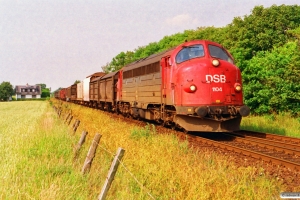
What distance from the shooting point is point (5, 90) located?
13000 centimetres

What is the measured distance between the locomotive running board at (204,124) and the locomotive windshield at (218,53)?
2388 millimetres

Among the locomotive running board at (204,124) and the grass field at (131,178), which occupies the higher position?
the locomotive running board at (204,124)

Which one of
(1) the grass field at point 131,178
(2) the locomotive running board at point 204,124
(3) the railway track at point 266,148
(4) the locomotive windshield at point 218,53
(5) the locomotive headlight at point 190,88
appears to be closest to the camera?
(1) the grass field at point 131,178

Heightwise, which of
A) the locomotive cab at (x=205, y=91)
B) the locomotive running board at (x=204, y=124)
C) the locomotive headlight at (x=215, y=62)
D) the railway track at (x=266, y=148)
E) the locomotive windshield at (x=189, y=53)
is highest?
the locomotive windshield at (x=189, y=53)

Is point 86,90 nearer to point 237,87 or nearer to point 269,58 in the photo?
point 269,58

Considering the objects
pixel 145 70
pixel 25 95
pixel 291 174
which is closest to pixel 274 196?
pixel 291 174

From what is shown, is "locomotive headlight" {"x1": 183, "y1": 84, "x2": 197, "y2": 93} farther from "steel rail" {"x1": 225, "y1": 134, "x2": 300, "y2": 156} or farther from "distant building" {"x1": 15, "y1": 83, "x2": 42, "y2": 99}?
"distant building" {"x1": 15, "y1": 83, "x2": 42, "y2": 99}

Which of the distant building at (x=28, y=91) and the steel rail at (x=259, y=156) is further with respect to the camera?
the distant building at (x=28, y=91)

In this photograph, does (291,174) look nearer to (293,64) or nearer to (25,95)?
(293,64)

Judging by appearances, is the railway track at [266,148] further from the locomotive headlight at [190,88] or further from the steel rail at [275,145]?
the locomotive headlight at [190,88]

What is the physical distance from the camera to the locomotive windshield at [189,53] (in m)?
12.6

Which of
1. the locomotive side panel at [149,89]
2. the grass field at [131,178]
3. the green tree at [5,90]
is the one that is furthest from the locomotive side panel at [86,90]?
the green tree at [5,90]

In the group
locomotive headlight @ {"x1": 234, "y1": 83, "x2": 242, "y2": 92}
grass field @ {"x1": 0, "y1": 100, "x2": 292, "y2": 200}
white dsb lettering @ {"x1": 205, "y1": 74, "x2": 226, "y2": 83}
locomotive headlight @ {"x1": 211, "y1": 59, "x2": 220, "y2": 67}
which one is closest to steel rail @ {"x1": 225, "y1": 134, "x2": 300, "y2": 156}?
locomotive headlight @ {"x1": 234, "y1": 83, "x2": 242, "y2": 92}

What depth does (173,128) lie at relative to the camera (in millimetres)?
14180
